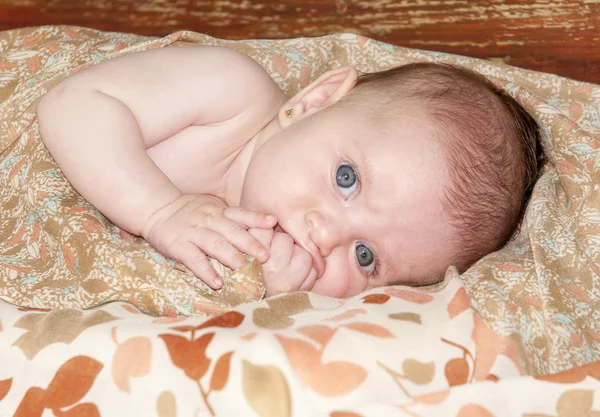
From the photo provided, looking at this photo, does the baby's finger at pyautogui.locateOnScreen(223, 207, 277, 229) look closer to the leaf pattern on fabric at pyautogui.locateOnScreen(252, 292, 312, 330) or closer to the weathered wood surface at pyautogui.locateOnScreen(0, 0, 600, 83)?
the leaf pattern on fabric at pyautogui.locateOnScreen(252, 292, 312, 330)

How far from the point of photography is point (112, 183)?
131 cm

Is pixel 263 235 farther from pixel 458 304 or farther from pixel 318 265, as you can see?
pixel 458 304

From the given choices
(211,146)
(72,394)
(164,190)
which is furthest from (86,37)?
(72,394)

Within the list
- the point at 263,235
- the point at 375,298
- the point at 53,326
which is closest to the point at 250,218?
the point at 263,235

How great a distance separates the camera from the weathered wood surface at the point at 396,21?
1.80m

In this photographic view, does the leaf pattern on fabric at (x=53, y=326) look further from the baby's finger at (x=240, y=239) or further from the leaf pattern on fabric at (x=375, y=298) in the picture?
the leaf pattern on fabric at (x=375, y=298)

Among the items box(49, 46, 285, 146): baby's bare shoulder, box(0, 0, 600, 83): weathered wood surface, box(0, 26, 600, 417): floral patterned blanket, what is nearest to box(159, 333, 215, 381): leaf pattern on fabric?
box(0, 26, 600, 417): floral patterned blanket

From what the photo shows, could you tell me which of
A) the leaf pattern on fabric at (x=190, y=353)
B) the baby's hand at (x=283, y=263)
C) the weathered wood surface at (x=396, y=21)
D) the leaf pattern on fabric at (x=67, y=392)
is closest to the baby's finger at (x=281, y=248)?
the baby's hand at (x=283, y=263)

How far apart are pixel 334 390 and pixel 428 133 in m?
0.53

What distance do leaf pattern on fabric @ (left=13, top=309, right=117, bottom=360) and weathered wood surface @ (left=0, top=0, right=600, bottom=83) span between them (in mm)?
986

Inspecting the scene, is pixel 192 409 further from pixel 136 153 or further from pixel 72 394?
pixel 136 153

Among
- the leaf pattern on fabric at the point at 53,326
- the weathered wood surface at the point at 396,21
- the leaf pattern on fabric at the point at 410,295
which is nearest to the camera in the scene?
the leaf pattern on fabric at the point at 53,326

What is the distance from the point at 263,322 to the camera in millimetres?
1084

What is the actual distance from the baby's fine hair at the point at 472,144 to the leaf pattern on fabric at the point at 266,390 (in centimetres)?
49
